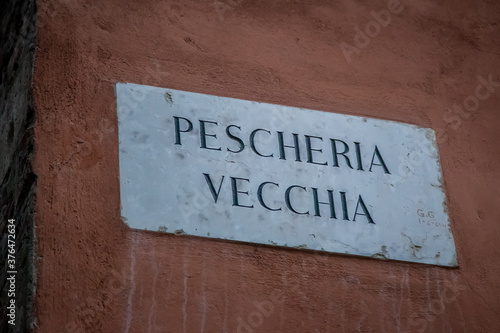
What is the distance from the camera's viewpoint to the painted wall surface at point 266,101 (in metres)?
3.63

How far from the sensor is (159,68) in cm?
418

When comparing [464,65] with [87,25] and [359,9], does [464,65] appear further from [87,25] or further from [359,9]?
[87,25]

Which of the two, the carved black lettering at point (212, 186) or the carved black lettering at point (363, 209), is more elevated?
the carved black lettering at point (212, 186)

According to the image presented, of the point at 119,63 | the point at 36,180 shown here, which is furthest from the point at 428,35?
the point at 36,180

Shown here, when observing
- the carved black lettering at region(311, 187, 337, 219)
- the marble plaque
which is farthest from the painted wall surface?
the carved black lettering at region(311, 187, 337, 219)

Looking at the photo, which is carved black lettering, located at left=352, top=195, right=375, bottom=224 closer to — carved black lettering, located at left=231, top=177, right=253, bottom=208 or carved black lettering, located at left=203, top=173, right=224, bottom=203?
carved black lettering, located at left=231, top=177, right=253, bottom=208

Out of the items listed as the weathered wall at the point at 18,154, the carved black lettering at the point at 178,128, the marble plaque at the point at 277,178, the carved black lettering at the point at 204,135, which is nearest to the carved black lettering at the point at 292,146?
the marble plaque at the point at 277,178

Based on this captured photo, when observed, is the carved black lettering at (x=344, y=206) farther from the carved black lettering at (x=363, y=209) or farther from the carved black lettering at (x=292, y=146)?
the carved black lettering at (x=292, y=146)

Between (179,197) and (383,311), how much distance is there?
0.91 metres

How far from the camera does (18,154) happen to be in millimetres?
3941

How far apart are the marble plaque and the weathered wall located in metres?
0.37

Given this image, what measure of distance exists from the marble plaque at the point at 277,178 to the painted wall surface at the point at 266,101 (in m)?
0.05

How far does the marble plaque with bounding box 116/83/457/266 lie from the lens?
3.84 metres

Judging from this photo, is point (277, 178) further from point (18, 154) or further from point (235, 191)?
point (18, 154)
